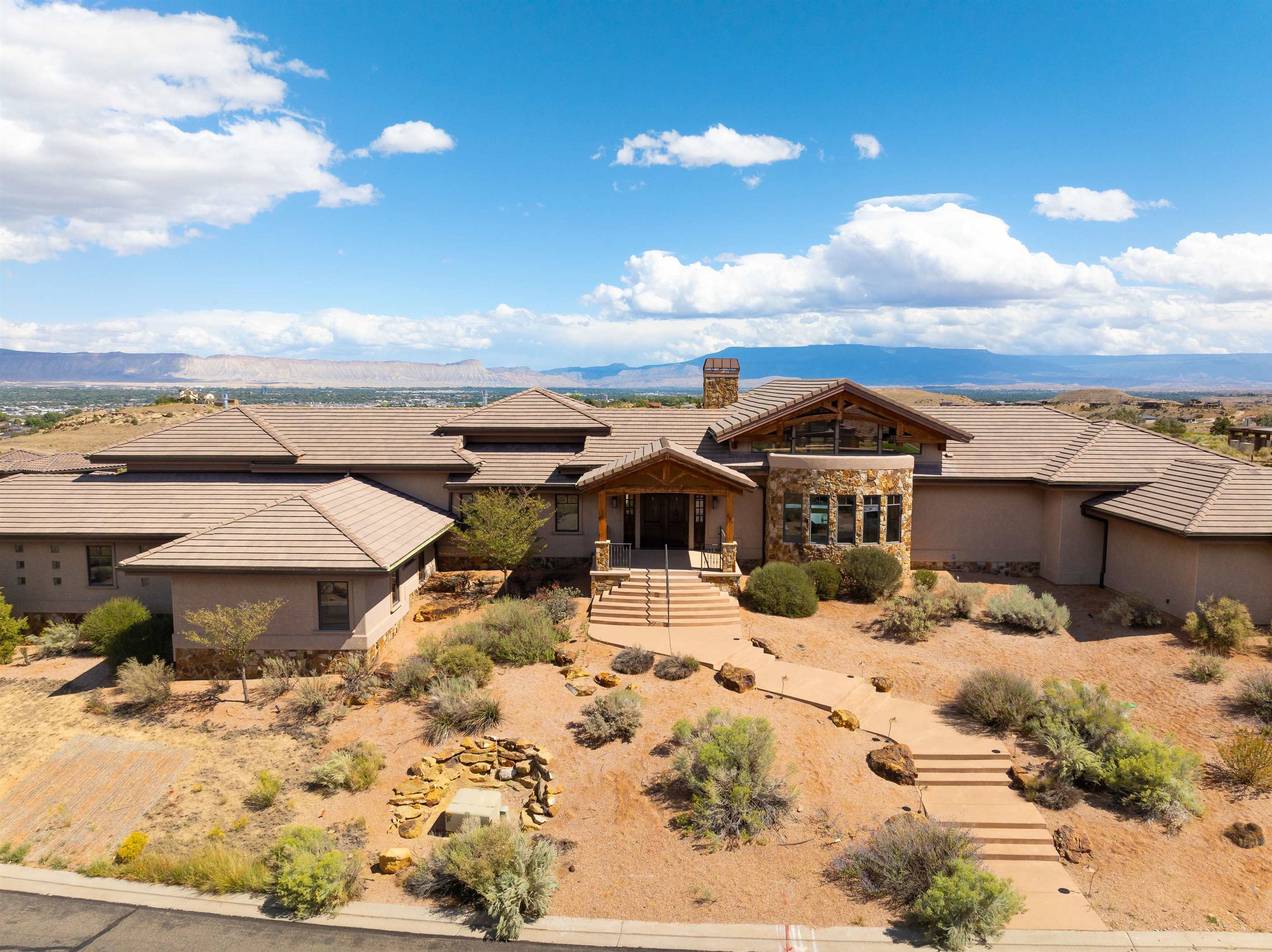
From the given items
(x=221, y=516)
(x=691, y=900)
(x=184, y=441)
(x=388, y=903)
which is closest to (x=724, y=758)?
(x=691, y=900)

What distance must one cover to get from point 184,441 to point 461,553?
393 inches

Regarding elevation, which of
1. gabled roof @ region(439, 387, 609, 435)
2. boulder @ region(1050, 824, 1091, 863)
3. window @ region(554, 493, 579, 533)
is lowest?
boulder @ region(1050, 824, 1091, 863)

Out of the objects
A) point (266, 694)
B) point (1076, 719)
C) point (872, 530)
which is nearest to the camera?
point (1076, 719)

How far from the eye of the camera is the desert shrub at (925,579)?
74.4ft

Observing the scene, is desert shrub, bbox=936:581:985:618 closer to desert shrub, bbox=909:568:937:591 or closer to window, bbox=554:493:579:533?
desert shrub, bbox=909:568:937:591

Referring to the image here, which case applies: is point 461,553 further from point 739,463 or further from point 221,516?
point 739,463

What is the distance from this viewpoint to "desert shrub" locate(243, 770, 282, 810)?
1286cm

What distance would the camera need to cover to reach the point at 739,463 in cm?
2439

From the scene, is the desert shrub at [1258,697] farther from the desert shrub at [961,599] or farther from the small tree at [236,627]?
the small tree at [236,627]

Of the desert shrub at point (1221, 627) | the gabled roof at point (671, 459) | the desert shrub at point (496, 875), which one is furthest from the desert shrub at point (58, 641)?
the desert shrub at point (1221, 627)

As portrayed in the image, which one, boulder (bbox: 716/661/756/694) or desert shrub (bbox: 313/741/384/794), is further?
boulder (bbox: 716/661/756/694)

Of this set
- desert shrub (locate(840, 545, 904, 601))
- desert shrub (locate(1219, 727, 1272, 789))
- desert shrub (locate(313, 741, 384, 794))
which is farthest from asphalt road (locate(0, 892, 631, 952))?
desert shrub (locate(840, 545, 904, 601))

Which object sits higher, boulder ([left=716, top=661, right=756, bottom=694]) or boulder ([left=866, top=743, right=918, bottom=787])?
boulder ([left=716, top=661, right=756, bottom=694])

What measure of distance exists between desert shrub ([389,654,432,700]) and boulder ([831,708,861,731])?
8.96 metres
